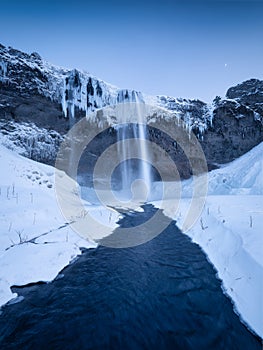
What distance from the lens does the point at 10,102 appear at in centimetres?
2236

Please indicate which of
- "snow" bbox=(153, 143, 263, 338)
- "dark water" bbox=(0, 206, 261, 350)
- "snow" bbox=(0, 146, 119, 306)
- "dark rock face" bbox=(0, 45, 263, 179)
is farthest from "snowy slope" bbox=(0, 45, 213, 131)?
"dark water" bbox=(0, 206, 261, 350)

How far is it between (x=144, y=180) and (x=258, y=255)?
32.3 metres

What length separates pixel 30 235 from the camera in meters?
7.12

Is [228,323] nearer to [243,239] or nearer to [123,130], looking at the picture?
[243,239]

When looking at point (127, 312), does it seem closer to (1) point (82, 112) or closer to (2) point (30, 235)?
(2) point (30, 235)

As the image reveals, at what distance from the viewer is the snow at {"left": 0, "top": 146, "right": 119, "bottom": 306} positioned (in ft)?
17.3

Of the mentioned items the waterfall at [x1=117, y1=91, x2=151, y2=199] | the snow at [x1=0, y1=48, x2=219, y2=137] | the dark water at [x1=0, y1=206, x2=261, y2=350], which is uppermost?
the snow at [x1=0, y1=48, x2=219, y2=137]

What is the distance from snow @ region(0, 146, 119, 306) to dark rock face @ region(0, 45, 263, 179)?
12.2 metres

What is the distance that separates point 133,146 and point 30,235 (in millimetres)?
28226

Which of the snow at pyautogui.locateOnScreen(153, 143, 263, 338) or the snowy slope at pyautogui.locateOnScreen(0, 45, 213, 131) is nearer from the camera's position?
the snow at pyautogui.locateOnScreen(153, 143, 263, 338)

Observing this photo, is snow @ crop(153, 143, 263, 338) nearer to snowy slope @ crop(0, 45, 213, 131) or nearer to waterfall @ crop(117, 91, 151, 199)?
snowy slope @ crop(0, 45, 213, 131)

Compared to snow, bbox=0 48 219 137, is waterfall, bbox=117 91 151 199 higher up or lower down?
lower down

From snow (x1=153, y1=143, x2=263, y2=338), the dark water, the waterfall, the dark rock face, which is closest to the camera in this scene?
the dark water

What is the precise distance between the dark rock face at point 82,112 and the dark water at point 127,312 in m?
20.6
